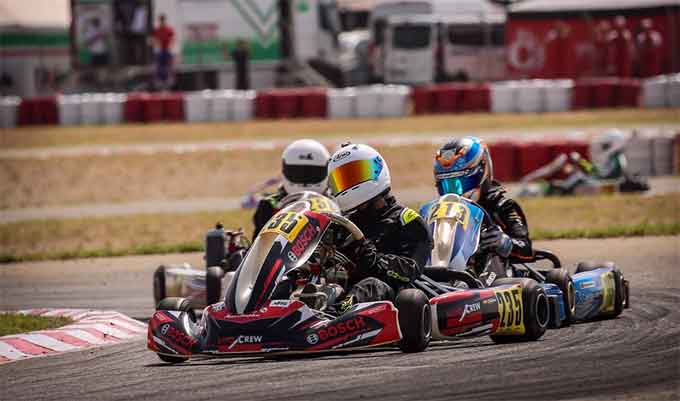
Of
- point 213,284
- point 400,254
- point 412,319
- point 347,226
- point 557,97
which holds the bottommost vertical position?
point 557,97

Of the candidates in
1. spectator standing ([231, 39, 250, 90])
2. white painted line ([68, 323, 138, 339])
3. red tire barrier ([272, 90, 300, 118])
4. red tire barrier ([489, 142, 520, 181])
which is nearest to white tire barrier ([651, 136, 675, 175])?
red tire barrier ([489, 142, 520, 181])

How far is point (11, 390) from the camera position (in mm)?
7203

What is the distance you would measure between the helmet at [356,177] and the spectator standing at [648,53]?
2473 cm

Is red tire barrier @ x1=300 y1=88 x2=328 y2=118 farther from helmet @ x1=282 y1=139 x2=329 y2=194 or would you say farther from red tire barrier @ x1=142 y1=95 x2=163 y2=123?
helmet @ x1=282 y1=139 x2=329 y2=194

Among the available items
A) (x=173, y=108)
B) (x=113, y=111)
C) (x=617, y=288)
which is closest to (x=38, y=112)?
(x=113, y=111)

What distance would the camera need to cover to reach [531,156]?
19.4 m

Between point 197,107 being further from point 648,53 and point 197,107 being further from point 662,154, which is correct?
point 662,154

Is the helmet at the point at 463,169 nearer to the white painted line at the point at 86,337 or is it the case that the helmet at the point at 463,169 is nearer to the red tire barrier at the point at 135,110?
the white painted line at the point at 86,337

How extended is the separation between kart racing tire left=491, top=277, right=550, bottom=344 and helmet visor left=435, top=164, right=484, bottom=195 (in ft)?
4.02

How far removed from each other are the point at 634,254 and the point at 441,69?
74.6 ft

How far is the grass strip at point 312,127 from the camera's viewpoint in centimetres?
2633

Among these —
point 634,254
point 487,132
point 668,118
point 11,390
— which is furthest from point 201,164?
point 11,390

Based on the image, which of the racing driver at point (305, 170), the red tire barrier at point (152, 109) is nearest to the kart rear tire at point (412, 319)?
the racing driver at point (305, 170)

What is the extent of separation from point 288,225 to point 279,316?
22.1 inches
